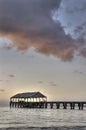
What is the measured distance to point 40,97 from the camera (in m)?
121

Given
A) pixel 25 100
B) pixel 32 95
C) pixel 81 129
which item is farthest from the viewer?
pixel 25 100

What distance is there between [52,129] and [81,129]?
11.4 feet

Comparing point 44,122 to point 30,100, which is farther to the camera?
point 30,100

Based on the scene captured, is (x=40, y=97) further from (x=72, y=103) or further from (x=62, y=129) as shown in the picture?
(x=62, y=129)

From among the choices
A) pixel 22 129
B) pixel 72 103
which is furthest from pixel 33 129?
pixel 72 103

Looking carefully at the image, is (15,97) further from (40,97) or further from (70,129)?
(70,129)

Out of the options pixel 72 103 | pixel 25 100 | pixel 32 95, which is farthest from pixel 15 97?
pixel 72 103

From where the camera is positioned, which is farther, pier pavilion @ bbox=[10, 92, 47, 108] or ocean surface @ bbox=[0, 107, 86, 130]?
pier pavilion @ bbox=[10, 92, 47, 108]

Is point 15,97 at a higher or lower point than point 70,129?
higher

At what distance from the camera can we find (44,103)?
12262 centimetres

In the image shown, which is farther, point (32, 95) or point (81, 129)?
point (32, 95)

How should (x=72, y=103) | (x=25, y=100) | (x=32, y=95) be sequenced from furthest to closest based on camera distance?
(x=25, y=100) < (x=32, y=95) < (x=72, y=103)

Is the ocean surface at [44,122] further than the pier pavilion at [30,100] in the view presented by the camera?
No

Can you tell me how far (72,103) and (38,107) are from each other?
17.2m
